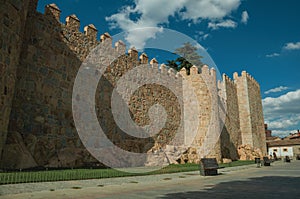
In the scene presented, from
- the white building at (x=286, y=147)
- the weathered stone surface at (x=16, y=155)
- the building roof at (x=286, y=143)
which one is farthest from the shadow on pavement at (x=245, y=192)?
the building roof at (x=286, y=143)

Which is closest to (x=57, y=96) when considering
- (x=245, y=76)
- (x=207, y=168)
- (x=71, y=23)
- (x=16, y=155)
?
(x=16, y=155)

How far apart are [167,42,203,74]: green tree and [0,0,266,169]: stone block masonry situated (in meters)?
14.0

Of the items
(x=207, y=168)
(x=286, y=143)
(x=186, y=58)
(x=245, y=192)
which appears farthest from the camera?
(x=286, y=143)

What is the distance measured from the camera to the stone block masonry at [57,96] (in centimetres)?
772

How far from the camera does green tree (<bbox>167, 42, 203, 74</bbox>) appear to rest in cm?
3322

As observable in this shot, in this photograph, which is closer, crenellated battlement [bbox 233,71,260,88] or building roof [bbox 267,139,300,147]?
crenellated battlement [bbox 233,71,260,88]

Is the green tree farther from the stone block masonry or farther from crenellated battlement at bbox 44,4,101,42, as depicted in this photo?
crenellated battlement at bbox 44,4,101,42

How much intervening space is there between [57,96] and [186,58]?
86.2 feet

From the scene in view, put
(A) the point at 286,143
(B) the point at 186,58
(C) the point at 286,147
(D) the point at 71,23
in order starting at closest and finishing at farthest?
(D) the point at 71,23, (B) the point at 186,58, (A) the point at 286,143, (C) the point at 286,147

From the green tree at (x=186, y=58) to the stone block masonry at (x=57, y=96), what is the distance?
14046mm

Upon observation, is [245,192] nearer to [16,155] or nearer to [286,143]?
[16,155]

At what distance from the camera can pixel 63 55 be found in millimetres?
11109

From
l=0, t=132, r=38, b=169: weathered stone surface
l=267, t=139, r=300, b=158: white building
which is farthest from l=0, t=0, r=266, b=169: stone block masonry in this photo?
l=267, t=139, r=300, b=158: white building

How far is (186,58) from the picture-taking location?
34344 mm
